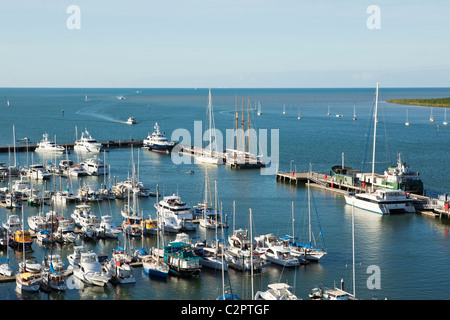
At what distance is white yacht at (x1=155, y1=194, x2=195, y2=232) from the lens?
45622 millimetres

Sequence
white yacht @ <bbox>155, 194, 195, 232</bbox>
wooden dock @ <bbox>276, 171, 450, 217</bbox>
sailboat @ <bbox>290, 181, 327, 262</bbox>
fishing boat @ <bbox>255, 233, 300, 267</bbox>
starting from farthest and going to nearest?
wooden dock @ <bbox>276, 171, 450, 217</bbox>
white yacht @ <bbox>155, 194, 195, 232</bbox>
sailboat @ <bbox>290, 181, 327, 262</bbox>
fishing boat @ <bbox>255, 233, 300, 267</bbox>

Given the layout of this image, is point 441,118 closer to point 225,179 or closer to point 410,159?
point 410,159

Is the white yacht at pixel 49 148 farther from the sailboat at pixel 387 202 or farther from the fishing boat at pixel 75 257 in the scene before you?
the fishing boat at pixel 75 257

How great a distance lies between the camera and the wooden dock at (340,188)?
51.8 meters

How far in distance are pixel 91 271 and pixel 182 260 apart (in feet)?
17.4

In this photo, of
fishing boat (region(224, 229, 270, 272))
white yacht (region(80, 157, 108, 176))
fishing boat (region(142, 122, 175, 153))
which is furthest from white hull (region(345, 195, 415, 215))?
fishing boat (region(142, 122, 175, 153))

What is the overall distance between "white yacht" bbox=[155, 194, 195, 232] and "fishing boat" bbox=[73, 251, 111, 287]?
33.1 ft

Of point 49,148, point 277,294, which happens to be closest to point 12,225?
point 277,294

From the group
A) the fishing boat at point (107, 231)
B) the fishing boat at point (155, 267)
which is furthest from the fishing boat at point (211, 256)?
the fishing boat at point (107, 231)

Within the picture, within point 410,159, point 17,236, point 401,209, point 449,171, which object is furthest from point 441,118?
point 17,236

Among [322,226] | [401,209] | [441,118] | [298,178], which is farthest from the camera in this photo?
[441,118]

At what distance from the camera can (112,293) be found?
32875 millimetres

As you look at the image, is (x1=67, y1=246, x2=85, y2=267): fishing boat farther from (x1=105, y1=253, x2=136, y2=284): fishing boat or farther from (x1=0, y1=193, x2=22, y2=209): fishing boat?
(x1=0, y1=193, x2=22, y2=209): fishing boat
